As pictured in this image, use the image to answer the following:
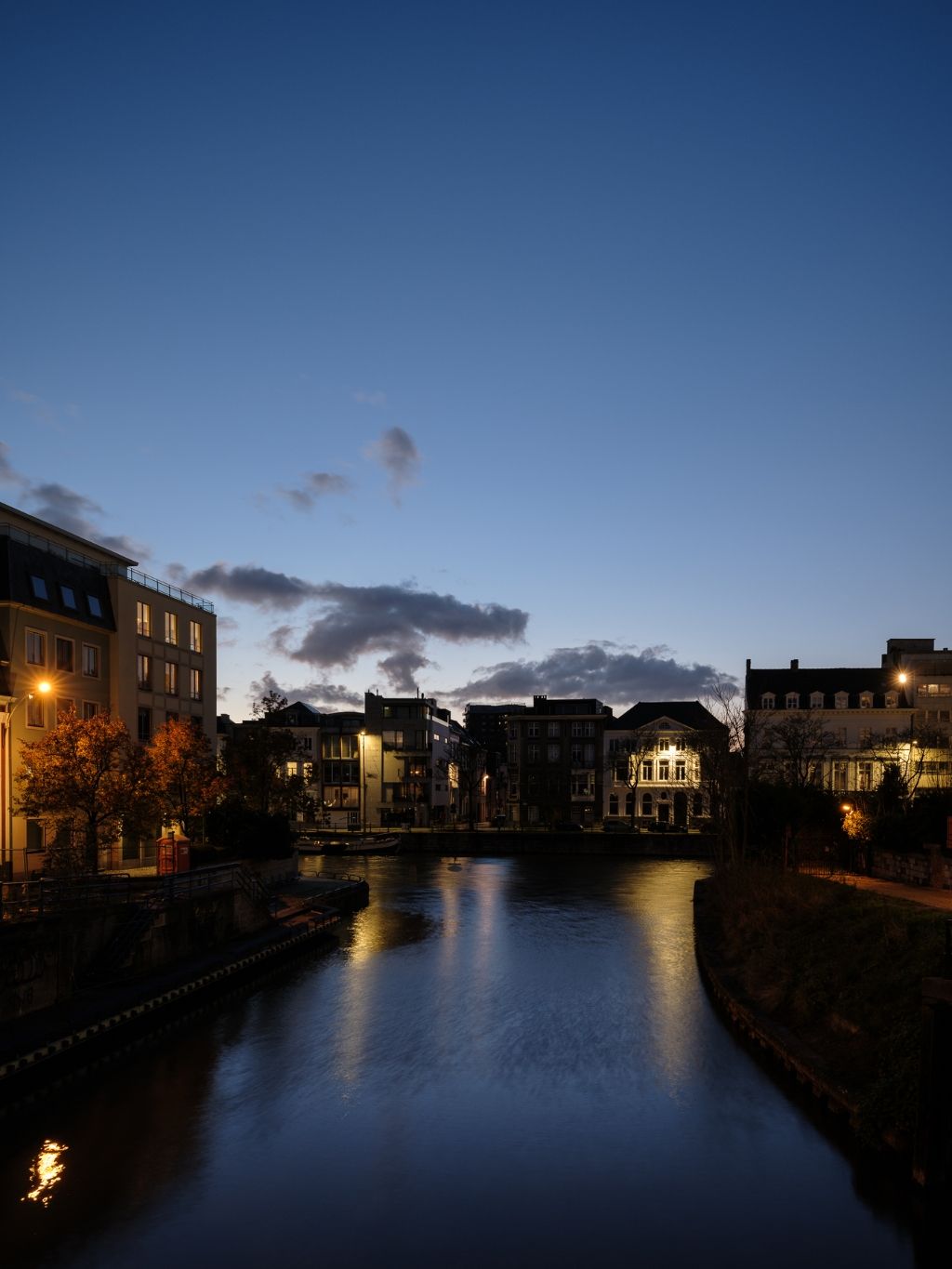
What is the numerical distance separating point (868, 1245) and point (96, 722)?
121 ft

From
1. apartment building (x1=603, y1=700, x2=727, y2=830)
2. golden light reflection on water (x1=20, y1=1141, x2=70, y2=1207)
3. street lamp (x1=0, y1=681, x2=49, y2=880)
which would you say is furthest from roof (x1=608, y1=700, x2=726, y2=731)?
golden light reflection on water (x1=20, y1=1141, x2=70, y2=1207)

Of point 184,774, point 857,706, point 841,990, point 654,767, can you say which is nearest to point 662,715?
point 654,767

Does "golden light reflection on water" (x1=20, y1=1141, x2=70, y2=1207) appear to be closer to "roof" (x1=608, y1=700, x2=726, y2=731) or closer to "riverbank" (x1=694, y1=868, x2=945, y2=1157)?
"riverbank" (x1=694, y1=868, x2=945, y2=1157)

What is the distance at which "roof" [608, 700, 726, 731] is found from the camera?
118m

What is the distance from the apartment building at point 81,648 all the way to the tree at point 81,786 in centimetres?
150

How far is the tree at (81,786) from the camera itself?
1702 inches

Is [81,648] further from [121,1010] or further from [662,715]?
[662,715]

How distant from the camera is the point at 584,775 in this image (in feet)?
407

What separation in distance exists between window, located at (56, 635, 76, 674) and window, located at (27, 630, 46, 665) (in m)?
1.21

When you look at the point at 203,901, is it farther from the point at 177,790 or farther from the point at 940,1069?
the point at 940,1069

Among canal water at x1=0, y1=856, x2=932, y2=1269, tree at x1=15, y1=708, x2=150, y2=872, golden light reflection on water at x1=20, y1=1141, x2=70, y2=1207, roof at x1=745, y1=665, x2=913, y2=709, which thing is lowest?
canal water at x1=0, y1=856, x2=932, y2=1269

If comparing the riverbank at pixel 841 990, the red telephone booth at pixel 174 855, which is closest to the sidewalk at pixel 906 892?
the riverbank at pixel 841 990

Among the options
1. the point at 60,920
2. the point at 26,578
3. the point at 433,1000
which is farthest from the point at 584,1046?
the point at 26,578

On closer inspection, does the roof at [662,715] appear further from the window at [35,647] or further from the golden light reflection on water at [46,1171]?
the golden light reflection on water at [46,1171]
